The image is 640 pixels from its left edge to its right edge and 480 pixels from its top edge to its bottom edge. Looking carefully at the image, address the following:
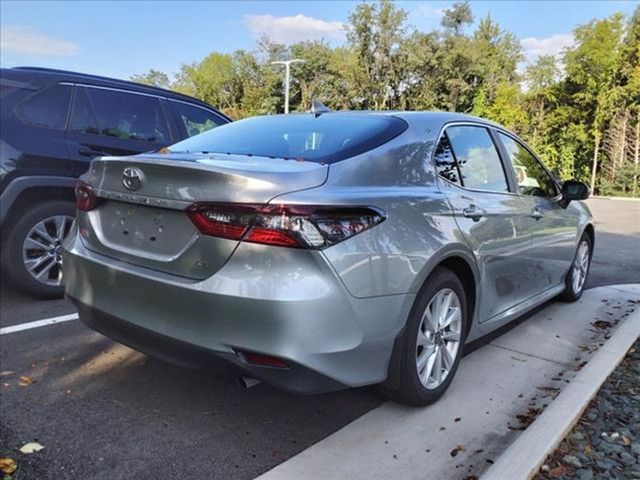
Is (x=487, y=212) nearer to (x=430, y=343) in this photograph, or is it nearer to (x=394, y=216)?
(x=430, y=343)

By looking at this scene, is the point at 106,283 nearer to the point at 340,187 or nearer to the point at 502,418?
the point at 340,187

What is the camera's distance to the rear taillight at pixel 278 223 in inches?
83.7

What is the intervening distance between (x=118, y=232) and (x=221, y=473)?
1215 mm

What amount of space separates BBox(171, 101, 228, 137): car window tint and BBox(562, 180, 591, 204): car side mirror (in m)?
3.48

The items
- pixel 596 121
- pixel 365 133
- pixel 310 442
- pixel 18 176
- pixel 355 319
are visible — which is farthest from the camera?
pixel 596 121

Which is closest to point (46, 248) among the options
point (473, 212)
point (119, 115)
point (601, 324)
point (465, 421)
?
point (119, 115)

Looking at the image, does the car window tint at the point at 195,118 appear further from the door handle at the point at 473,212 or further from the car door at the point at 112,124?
the door handle at the point at 473,212

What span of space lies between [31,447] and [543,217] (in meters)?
3.56

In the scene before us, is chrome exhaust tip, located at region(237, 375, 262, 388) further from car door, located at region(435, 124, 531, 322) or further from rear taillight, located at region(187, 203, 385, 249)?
car door, located at region(435, 124, 531, 322)

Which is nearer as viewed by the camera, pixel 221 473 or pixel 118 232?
pixel 221 473

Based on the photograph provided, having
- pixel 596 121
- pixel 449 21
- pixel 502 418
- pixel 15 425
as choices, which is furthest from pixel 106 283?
pixel 449 21

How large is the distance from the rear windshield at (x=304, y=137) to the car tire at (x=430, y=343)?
30.4 inches

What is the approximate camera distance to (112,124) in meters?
4.91

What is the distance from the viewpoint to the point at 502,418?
9.28ft
